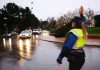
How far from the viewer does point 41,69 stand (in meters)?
10.9

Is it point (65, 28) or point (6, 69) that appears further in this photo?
point (65, 28)

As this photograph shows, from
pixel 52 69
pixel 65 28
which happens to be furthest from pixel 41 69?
pixel 65 28

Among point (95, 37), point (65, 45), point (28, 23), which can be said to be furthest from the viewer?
point (28, 23)

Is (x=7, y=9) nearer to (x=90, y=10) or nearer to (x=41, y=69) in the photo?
(x=90, y=10)

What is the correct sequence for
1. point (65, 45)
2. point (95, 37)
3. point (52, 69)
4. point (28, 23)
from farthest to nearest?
point (28, 23), point (95, 37), point (52, 69), point (65, 45)

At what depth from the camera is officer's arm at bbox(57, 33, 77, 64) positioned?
5066 mm

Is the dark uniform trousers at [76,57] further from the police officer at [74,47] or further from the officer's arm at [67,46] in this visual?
the officer's arm at [67,46]

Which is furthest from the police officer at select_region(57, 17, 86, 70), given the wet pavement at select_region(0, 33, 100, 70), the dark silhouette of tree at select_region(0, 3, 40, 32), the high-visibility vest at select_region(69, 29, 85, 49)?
the dark silhouette of tree at select_region(0, 3, 40, 32)

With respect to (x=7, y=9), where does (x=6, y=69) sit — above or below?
below

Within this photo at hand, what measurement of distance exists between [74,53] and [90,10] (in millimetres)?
96897

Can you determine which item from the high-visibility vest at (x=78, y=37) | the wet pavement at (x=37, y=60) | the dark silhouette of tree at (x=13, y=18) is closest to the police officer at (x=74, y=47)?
the high-visibility vest at (x=78, y=37)

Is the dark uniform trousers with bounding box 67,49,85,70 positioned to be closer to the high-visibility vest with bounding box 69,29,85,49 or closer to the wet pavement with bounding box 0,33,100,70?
the high-visibility vest with bounding box 69,29,85,49

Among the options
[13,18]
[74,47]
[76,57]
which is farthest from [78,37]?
[13,18]

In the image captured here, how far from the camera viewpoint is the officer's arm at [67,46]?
5.07 m
